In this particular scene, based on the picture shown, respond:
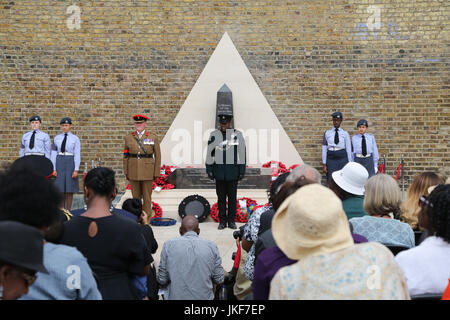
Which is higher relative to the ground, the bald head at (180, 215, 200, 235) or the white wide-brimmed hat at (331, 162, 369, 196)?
the white wide-brimmed hat at (331, 162, 369, 196)

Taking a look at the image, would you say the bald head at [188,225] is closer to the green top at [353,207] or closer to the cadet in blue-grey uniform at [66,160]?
the green top at [353,207]

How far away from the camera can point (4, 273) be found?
57.1 inches

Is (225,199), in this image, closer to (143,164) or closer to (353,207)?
(143,164)

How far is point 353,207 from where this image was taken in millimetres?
3330

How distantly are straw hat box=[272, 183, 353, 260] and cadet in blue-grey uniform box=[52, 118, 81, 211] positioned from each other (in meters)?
7.43

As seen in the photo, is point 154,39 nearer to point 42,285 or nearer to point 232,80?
point 232,80

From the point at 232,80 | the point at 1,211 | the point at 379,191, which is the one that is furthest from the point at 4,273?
the point at 232,80

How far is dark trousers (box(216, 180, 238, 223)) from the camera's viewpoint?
283 inches

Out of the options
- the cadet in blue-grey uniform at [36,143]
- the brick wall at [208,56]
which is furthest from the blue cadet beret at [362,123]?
the cadet in blue-grey uniform at [36,143]

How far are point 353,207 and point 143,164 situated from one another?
4.51 m

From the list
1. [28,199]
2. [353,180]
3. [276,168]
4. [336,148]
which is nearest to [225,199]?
[276,168]

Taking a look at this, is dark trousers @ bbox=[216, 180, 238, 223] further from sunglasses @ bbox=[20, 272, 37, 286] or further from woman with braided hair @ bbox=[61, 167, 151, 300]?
sunglasses @ bbox=[20, 272, 37, 286]

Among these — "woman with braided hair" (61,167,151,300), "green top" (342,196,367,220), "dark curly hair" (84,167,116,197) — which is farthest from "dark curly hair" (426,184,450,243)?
"dark curly hair" (84,167,116,197)
